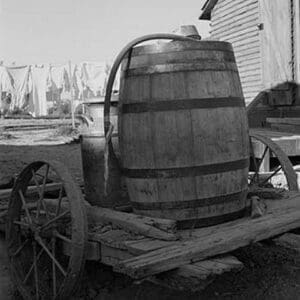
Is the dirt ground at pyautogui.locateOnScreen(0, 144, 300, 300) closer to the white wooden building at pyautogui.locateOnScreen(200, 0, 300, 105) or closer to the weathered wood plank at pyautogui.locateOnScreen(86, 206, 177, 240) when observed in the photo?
the weathered wood plank at pyautogui.locateOnScreen(86, 206, 177, 240)

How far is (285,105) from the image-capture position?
9414mm

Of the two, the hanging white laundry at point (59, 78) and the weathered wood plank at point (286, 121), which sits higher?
the hanging white laundry at point (59, 78)

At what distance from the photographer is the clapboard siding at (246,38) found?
35.7ft

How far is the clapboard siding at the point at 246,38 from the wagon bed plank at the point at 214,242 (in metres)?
7.98

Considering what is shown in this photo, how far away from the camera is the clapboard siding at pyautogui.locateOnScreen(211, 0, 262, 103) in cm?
1089

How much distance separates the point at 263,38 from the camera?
33.4 ft

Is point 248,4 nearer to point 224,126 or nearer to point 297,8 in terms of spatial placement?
point 297,8

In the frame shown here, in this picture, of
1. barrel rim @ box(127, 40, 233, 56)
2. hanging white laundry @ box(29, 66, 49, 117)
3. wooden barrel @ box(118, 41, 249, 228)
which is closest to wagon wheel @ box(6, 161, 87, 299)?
wooden barrel @ box(118, 41, 249, 228)

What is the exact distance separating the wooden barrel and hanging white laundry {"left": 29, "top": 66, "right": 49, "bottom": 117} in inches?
1004

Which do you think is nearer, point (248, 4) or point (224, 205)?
point (224, 205)

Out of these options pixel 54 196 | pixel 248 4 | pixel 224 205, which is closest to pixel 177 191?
pixel 224 205

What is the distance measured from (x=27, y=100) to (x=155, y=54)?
26.0 meters

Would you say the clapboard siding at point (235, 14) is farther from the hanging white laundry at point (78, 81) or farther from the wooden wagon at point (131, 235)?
the hanging white laundry at point (78, 81)

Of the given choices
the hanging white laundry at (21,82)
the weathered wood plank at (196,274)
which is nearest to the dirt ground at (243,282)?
the weathered wood plank at (196,274)
